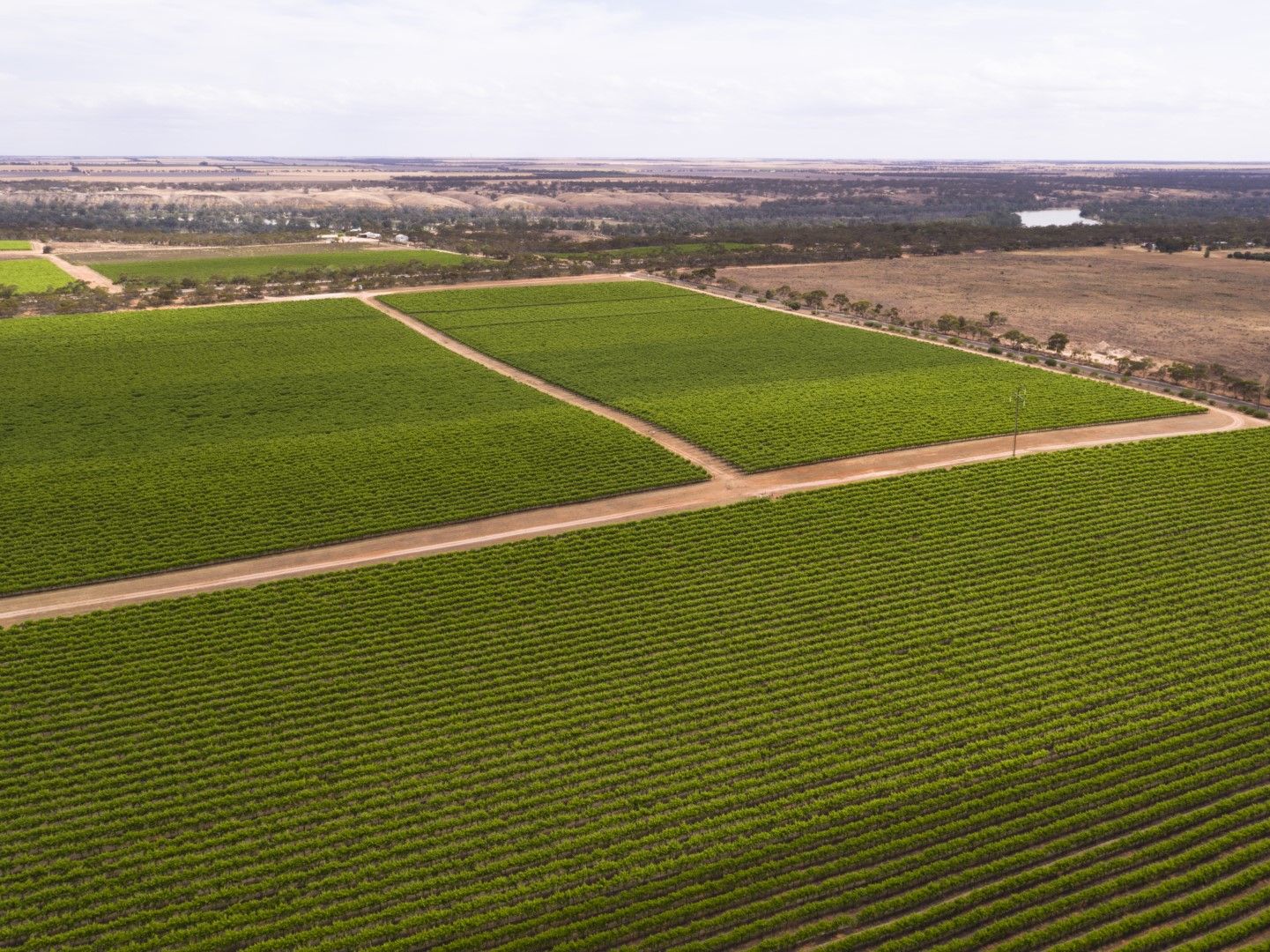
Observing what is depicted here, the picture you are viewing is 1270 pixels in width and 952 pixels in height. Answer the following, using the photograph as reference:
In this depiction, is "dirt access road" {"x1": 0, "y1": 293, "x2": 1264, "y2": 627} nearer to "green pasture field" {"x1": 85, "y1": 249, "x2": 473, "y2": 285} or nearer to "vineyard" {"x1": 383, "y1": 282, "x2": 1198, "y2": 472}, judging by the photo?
"vineyard" {"x1": 383, "y1": 282, "x2": 1198, "y2": 472}

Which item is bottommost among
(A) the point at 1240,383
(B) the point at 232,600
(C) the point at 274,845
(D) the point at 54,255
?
(C) the point at 274,845

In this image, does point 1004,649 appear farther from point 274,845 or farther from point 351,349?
point 351,349

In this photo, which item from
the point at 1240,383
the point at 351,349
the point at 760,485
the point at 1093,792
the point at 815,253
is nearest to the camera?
the point at 1093,792

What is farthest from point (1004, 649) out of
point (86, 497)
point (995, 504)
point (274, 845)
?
point (86, 497)

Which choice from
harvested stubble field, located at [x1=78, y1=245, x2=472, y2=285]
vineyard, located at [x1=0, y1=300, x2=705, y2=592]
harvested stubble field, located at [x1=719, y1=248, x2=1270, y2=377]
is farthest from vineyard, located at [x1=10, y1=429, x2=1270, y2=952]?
harvested stubble field, located at [x1=78, y1=245, x2=472, y2=285]

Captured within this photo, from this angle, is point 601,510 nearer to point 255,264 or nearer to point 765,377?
point 765,377

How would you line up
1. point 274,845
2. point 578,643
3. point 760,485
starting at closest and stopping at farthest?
1. point 274,845
2. point 578,643
3. point 760,485

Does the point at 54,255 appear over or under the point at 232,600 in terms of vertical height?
over
